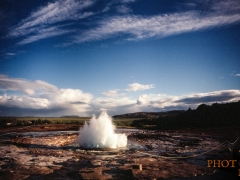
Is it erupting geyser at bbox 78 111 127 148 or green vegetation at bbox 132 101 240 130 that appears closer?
erupting geyser at bbox 78 111 127 148

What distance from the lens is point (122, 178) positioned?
11.0 m

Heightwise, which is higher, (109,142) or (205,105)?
(205,105)

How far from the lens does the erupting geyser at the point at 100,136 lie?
20109mm

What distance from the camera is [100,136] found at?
66.3 ft

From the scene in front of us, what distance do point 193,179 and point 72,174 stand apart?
7.01m

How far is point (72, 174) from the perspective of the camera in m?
11.5

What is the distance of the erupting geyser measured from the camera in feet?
66.0

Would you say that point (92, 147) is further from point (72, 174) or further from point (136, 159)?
point (72, 174)

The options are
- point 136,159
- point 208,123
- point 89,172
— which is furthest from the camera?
point 208,123

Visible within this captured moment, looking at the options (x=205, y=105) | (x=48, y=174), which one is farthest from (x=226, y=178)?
(x=205, y=105)

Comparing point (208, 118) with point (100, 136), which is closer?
point (100, 136)

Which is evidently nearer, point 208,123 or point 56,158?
point 56,158

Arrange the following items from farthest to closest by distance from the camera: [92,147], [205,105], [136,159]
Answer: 1. [205,105]
2. [92,147]
3. [136,159]

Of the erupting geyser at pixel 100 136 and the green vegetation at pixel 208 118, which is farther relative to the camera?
the green vegetation at pixel 208 118
